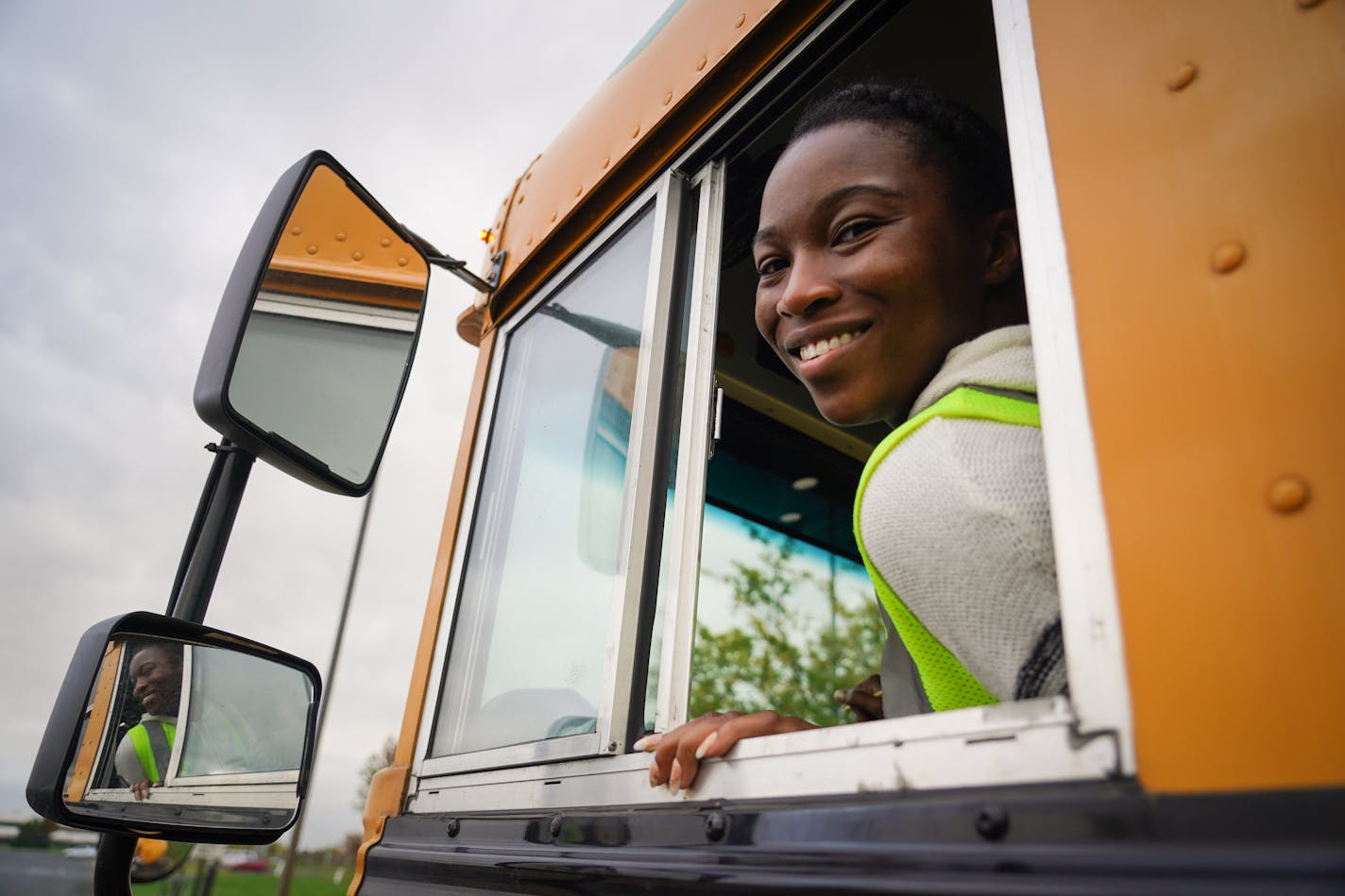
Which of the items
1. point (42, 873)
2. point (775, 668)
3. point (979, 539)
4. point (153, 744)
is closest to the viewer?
point (979, 539)

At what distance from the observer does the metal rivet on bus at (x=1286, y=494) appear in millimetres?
490

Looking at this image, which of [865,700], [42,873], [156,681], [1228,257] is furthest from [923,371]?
[42,873]

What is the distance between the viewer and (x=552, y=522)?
1.65m

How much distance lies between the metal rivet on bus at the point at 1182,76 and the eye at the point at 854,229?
1.99 feet

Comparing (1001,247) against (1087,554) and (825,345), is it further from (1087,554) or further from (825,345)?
(1087,554)

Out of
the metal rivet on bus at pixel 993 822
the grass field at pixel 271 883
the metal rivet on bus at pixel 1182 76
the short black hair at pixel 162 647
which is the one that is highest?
the metal rivet on bus at pixel 1182 76

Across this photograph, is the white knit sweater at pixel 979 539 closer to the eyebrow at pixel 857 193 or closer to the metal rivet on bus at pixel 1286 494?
the metal rivet on bus at pixel 1286 494

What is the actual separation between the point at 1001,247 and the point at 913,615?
0.68 m

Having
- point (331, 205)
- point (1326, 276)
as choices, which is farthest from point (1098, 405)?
point (331, 205)

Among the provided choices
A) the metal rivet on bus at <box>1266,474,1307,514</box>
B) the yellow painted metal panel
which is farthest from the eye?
the metal rivet on bus at <box>1266,474,1307,514</box>

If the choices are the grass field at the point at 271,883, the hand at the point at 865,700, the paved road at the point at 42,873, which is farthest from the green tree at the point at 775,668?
the grass field at the point at 271,883

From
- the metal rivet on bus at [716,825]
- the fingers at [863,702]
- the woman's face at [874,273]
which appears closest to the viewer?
the metal rivet on bus at [716,825]

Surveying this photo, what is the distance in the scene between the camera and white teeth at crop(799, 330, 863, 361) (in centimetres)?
126

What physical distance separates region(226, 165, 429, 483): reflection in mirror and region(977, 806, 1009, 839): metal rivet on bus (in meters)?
1.17
